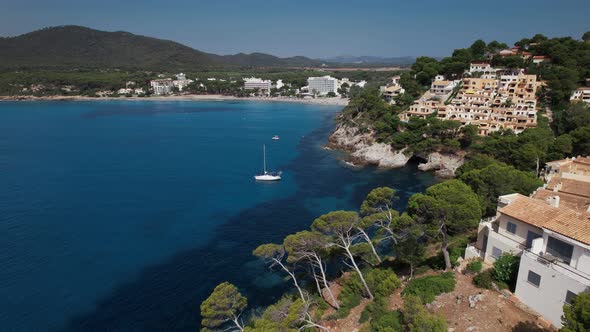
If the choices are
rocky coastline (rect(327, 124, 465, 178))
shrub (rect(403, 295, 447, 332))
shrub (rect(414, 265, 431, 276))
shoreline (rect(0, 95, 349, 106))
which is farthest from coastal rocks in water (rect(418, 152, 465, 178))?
shoreline (rect(0, 95, 349, 106))

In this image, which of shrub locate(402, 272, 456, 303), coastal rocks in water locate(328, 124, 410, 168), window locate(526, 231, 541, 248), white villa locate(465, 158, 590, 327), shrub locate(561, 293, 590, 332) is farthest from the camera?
coastal rocks in water locate(328, 124, 410, 168)

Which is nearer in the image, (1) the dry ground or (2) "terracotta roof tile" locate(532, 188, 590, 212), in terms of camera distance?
(1) the dry ground

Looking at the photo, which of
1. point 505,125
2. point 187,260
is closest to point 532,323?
point 187,260

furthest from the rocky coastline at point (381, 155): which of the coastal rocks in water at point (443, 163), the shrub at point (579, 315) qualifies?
the shrub at point (579, 315)

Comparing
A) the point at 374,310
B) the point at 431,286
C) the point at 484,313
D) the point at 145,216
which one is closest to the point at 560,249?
the point at 484,313

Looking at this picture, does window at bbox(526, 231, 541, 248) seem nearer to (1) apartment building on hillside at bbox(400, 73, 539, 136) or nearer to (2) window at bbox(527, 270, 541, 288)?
(2) window at bbox(527, 270, 541, 288)

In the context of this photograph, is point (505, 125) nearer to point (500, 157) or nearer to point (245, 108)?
point (500, 157)

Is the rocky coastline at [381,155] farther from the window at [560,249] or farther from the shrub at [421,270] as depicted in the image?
the window at [560,249]

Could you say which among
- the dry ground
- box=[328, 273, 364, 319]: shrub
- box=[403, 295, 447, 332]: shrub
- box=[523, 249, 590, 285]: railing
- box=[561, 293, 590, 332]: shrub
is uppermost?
box=[561, 293, 590, 332]: shrub
